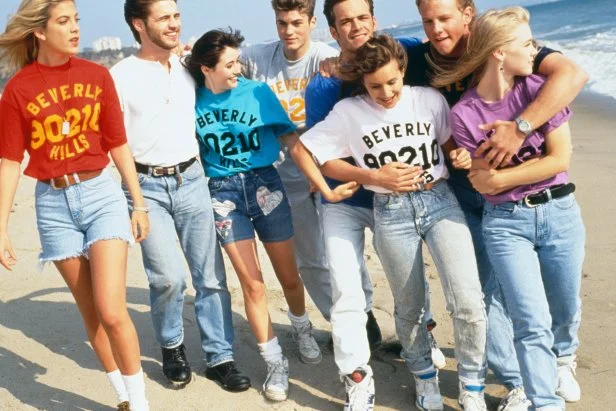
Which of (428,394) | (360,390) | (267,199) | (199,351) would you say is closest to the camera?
(360,390)

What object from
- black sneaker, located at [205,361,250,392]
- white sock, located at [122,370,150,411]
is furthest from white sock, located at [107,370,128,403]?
black sneaker, located at [205,361,250,392]

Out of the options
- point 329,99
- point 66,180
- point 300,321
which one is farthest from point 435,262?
point 66,180

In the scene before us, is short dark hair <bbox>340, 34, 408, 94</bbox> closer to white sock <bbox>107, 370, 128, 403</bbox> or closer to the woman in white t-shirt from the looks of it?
the woman in white t-shirt

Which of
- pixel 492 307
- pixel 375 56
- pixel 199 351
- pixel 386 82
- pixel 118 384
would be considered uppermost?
pixel 375 56

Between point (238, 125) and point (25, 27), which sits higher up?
point (25, 27)

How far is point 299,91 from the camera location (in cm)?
468

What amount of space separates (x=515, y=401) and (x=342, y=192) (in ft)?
4.20

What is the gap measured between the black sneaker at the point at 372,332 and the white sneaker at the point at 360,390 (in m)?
0.83

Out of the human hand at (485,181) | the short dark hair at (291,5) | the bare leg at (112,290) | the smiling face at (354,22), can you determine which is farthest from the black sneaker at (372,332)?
the short dark hair at (291,5)

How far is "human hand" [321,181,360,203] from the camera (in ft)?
12.8

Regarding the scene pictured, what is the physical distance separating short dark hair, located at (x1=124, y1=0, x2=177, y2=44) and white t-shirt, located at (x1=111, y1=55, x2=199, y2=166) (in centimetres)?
21

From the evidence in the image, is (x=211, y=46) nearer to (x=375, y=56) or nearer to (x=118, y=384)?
(x=375, y=56)

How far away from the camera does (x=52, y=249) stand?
3.81m

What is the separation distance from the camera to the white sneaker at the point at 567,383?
4004mm
